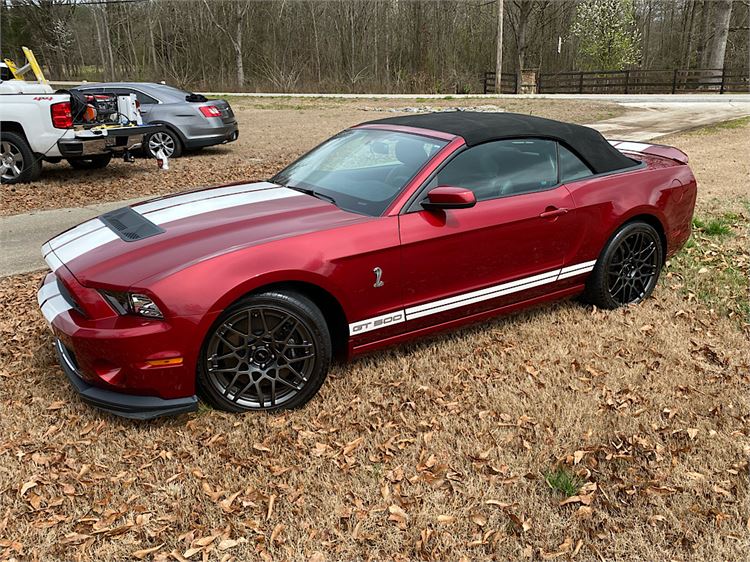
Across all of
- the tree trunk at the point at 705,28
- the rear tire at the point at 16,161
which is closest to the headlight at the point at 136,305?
the rear tire at the point at 16,161

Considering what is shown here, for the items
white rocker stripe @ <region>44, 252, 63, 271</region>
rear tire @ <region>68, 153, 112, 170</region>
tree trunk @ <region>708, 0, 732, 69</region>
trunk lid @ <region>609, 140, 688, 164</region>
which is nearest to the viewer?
white rocker stripe @ <region>44, 252, 63, 271</region>

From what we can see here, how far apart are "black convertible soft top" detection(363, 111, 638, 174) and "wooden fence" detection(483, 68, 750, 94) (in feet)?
104

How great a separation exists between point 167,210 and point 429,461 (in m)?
2.19

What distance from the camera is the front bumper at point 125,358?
2922 mm

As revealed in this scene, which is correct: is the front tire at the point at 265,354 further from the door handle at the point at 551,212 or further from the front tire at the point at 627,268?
the front tire at the point at 627,268

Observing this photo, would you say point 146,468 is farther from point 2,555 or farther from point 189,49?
point 189,49

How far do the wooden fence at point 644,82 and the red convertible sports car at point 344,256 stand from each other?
32.2 metres

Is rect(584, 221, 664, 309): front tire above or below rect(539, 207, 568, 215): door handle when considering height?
below

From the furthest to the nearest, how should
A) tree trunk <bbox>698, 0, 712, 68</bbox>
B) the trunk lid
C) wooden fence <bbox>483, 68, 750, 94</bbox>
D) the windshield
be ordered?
tree trunk <bbox>698, 0, 712, 68</bbox>
wooden fence <bbox>483, 68, 750, 94</bbox>
the trunk lid
the windshield

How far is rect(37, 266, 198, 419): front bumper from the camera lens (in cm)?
292

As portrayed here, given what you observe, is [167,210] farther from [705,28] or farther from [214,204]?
[705,28]

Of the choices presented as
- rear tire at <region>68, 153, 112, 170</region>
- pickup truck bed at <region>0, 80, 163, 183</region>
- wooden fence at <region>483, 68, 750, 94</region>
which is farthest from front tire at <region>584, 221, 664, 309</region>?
wooden fence at <region>483, 68, 750, 94</region>

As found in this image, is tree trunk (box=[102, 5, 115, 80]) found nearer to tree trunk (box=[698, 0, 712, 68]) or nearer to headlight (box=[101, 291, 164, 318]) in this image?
tree trunk (box=[698, 0, 712, 68])

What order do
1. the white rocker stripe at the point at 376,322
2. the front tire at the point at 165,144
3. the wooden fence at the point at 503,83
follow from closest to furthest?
the white rocker stripe at the point at 376,322 → the front tire at the point at 165,144 → the wooden fence at the point at 503,83
